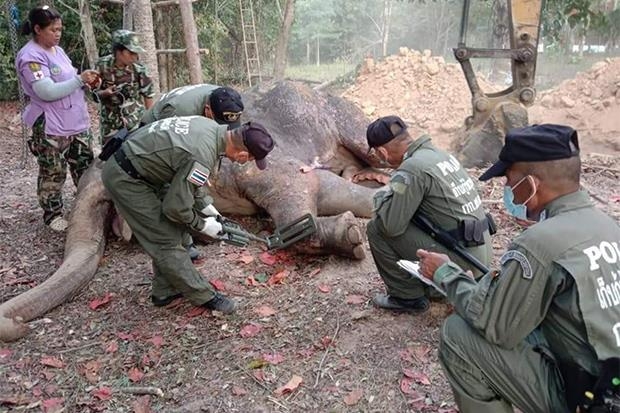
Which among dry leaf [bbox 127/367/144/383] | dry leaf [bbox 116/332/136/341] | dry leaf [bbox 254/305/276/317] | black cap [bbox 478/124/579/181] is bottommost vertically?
dry leaf [bbox 116/332/136/341]

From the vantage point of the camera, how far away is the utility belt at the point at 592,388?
168 centimetres

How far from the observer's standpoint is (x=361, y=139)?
5.36 metres

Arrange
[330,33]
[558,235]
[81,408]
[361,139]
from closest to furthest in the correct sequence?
[558,235] → [81,408] → [361,139] → [330,33]

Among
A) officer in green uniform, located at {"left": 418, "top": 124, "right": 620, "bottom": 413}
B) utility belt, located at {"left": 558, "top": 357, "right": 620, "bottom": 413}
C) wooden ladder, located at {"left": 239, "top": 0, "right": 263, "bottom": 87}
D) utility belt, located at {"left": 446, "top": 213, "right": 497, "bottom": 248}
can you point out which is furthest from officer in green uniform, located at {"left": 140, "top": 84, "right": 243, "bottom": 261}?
wooden ladder, located at {"left": 239, "top": 0, "right": 263, "bottom": 87}

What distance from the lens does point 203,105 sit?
3811mm

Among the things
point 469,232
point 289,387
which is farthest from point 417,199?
point 289,387

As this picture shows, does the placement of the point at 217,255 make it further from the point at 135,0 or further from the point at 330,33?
the point at 330,33

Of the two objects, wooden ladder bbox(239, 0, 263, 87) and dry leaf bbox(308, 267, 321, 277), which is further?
wooden ladder bbox(239, 0, 263, 87)

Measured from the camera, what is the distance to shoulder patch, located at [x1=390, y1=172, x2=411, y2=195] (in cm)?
279

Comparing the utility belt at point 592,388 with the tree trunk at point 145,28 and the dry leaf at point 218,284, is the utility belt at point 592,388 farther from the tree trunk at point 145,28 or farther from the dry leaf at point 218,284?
the tree trunk at point 145,28

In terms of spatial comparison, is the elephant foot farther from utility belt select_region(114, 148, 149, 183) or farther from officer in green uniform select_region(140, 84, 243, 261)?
utility belt select_region(114, 148, 149, 183)

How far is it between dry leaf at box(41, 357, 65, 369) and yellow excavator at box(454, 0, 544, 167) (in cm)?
480

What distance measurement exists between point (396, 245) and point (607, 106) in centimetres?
681

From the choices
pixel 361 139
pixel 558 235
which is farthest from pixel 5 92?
pixel 558 235
